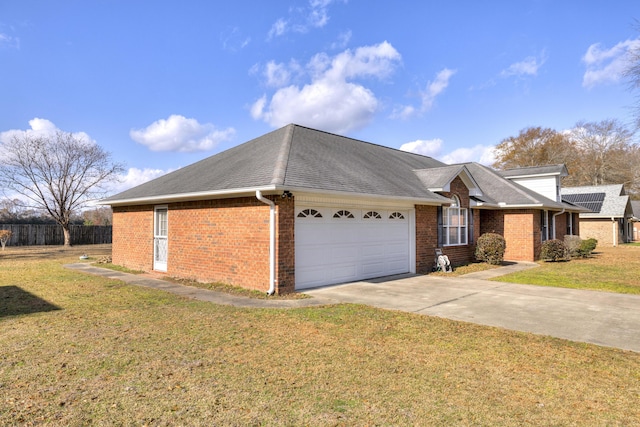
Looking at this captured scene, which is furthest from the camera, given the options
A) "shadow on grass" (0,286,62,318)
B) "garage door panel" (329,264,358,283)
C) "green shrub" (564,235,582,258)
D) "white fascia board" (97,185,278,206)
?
"green shrub" (564,235,582,258)

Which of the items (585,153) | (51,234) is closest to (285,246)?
(51,234)

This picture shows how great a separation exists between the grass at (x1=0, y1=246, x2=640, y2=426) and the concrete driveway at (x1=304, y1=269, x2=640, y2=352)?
0.68 meters

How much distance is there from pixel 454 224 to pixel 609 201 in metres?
25.3

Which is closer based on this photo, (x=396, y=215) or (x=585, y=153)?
(x=396, y=215)

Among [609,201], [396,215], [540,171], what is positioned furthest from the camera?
[609,201]

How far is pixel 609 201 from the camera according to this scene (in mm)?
31906

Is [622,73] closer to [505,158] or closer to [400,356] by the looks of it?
[400,356]

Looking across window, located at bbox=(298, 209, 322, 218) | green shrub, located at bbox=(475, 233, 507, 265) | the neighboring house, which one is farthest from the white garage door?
the neighboring house

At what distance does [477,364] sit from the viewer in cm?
474

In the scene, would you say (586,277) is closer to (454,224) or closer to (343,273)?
(454,224)

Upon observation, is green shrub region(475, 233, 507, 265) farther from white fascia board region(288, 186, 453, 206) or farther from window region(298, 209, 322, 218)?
window region(298, 209, 322, 218)

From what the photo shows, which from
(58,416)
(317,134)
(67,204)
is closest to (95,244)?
(67,204)

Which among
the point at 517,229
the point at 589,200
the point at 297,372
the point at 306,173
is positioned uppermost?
the point at 589,200

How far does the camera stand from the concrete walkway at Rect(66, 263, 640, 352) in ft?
21.0
